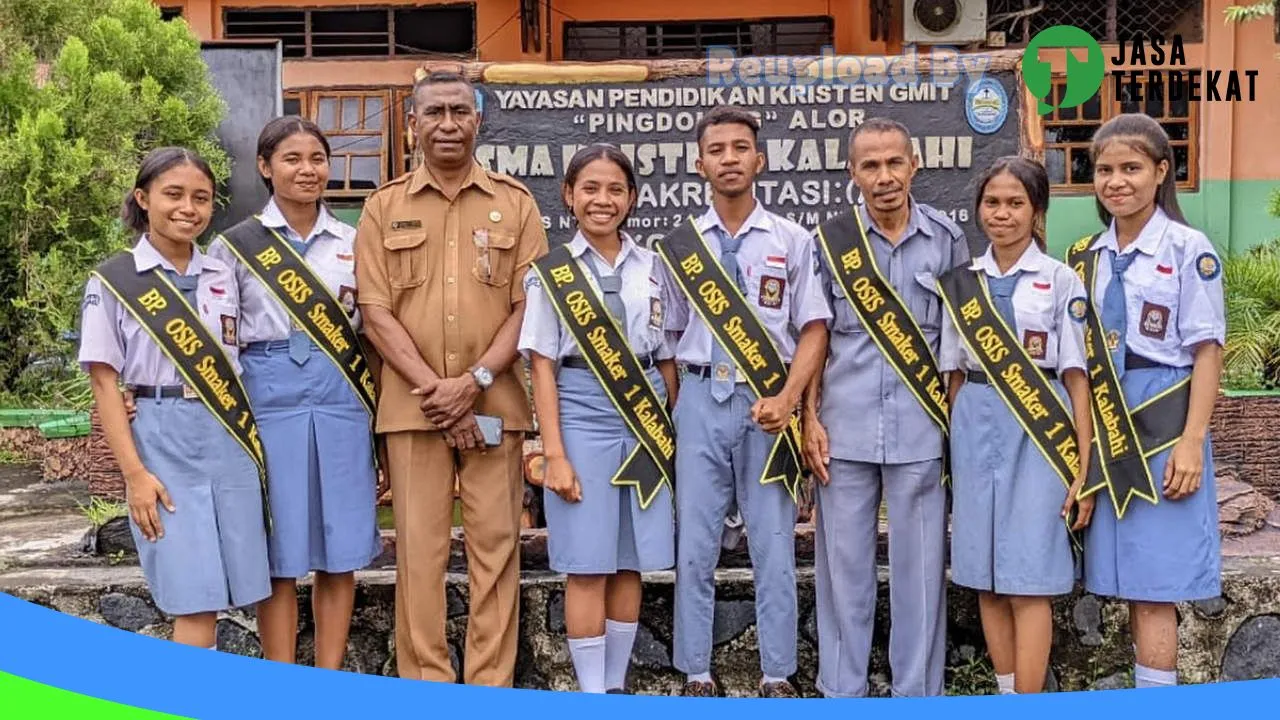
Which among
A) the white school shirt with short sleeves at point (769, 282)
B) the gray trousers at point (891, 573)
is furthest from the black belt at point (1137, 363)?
the white school shirt with short sleeves at point (769, 282)

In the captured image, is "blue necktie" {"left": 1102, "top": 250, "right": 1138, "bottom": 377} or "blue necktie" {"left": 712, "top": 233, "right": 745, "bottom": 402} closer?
"blue necktie" {"left": 1102, "top": 250, "right": 1138, "bottom": 377}

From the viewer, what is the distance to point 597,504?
3520mm

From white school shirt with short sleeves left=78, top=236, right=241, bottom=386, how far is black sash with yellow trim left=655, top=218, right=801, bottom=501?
120 cm

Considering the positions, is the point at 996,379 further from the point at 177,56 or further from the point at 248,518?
the point at 177,56

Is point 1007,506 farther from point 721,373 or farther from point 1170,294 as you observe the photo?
point 721,373

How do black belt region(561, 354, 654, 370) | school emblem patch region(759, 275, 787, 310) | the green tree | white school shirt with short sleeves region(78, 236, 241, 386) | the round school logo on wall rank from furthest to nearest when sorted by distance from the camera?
the green tree → the round school logo on wall → school emblem patch region(759, 275, 787, 310) → black belt region(561, 354, 654, 370) → white school shirt with short sleeves region(78, 236, 241, 386)

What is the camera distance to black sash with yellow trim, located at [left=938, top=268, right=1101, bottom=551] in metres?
3.42

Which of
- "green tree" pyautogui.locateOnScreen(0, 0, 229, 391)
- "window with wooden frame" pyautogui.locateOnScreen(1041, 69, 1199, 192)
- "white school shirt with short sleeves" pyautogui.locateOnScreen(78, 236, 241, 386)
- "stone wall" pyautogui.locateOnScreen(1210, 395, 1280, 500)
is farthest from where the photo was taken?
"window with wooden frame" pyautogui.locateOnScreen(1041, 69, 1199, 192)

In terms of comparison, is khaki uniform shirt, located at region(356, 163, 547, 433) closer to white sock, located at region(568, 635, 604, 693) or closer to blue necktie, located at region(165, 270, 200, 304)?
blue necktie, located at region(165, 270, 200, 304)

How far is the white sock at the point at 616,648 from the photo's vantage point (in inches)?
142

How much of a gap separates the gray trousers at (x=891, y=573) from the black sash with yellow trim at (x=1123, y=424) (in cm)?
44

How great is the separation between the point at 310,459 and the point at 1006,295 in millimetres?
1905

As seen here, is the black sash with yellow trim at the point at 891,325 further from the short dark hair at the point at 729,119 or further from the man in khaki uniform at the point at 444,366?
the man in khaki uniform at the point at 444,366

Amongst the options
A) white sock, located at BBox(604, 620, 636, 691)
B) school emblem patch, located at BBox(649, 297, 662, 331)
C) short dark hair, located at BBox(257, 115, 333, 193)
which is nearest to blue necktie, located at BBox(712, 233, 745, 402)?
school emblem patch, located at BBox(649, 297, 662, 331)
